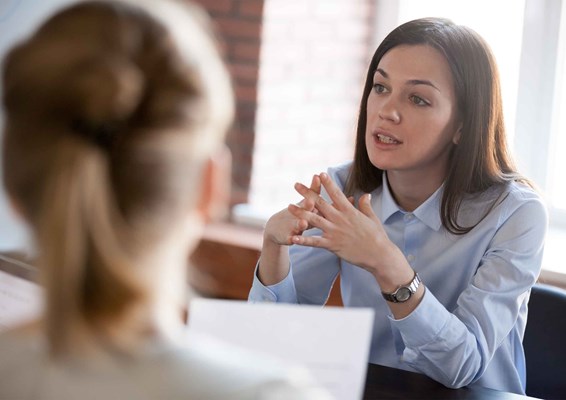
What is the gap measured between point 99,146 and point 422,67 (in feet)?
4.32

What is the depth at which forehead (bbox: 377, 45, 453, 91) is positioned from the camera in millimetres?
1937

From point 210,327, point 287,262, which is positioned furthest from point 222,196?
point 287,262

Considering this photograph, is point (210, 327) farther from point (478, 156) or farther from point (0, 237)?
point (0, 237)

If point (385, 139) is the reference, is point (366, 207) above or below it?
below

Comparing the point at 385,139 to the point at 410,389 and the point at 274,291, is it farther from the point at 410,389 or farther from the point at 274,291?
the point at 410,389

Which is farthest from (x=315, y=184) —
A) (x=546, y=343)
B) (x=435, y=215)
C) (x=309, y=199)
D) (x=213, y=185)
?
(x=213, y=185)

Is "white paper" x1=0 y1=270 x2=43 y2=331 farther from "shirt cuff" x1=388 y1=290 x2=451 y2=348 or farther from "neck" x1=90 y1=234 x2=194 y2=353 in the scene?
"neck" x1=90 y1=234 x2=194 y2=353

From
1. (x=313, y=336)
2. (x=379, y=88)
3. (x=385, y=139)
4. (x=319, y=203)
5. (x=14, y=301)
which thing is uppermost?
(x=379, y=88)

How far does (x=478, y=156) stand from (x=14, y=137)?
1.39m

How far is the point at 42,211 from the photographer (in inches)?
28.5

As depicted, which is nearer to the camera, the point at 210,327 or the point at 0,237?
the point at 210,327

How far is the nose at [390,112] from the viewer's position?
6.32 ft

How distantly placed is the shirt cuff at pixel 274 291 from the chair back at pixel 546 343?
0.50 m

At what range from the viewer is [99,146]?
72 cm
